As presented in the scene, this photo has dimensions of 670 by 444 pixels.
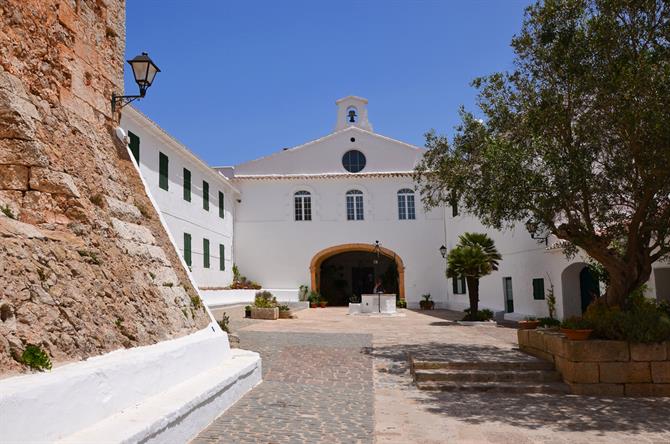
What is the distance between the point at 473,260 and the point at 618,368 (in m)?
9.28

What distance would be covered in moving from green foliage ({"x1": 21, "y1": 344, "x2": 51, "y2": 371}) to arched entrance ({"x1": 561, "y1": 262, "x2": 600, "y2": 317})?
14050 millimetres

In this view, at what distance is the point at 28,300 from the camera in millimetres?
4109

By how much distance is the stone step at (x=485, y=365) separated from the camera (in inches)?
330

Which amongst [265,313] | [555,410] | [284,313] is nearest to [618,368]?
[555,410]

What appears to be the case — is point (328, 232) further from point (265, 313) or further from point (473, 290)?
point (473, 290)

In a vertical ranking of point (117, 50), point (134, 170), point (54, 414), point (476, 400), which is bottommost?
point (476, 400)

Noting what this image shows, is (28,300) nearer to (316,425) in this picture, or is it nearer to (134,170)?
(316,425)

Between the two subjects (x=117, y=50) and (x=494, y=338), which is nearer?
(x=117, y=50)

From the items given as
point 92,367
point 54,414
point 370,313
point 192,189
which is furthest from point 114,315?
point 370,313

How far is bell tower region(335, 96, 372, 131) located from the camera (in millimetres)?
27484

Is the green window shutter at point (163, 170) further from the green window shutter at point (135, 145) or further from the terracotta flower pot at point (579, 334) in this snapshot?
the terracotta flower pot at point (579, 334)

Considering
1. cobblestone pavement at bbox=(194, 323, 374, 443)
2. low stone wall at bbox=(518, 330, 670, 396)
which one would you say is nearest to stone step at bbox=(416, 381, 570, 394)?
low stone wall at bbox=(518, 330, 670, 396)

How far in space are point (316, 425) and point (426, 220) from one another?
2066 centimetres

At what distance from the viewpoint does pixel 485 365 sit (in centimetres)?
850
